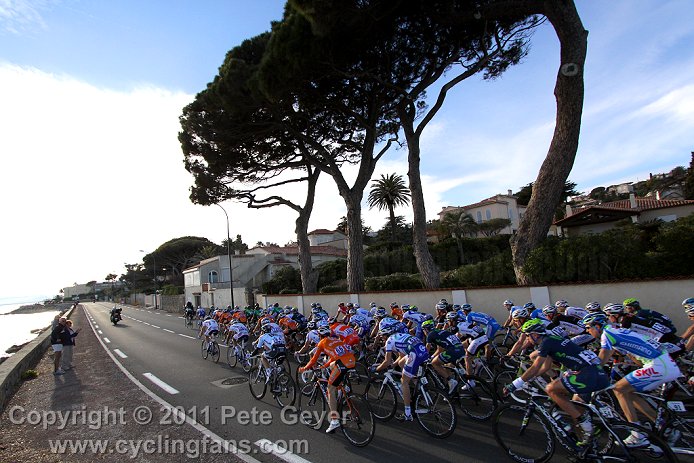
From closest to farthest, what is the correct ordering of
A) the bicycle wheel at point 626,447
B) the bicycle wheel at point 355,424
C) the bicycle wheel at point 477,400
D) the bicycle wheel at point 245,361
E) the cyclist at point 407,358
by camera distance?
1. the bicycle wheel at point 626,447
2. the bicycle wheel at point 355,424
3. the cyclist at point 407,358
4. the bicycle wheel at point 477,400
5. the bicycle wheel at point 245,361

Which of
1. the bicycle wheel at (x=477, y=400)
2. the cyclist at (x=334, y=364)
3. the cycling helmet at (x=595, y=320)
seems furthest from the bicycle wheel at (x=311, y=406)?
the cycling helmet at (x=595, y=320)

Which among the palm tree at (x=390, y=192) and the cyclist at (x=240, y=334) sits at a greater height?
the palm tree at (x=390, y=192)

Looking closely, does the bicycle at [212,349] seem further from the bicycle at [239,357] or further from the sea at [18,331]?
the sea at [18,331]

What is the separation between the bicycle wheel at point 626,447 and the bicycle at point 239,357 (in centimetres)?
771

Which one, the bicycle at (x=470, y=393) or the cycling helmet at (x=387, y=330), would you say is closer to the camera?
the bicycle at (x=470, y=393)

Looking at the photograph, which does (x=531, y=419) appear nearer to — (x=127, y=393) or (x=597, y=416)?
(x=597, y=416)

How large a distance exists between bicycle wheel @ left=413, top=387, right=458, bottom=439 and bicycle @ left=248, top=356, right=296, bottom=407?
234 centimetres

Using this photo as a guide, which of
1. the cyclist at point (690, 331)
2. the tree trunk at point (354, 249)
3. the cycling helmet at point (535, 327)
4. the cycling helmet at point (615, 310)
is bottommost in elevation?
the cyclist at point (690, 331)

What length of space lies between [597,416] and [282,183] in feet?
71.9

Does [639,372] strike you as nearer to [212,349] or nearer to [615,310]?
[615,310]

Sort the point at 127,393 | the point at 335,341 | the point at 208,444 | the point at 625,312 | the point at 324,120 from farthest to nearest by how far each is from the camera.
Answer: the point at 324,120 → the point at 127,393 → the point at 625,312 → the point at 335,341 → the point at 208,444

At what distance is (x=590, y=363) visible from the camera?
423cm

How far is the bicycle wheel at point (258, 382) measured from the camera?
7.53 meters

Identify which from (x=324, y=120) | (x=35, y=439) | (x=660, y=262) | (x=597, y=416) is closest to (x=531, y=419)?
(x=597, y=416)
